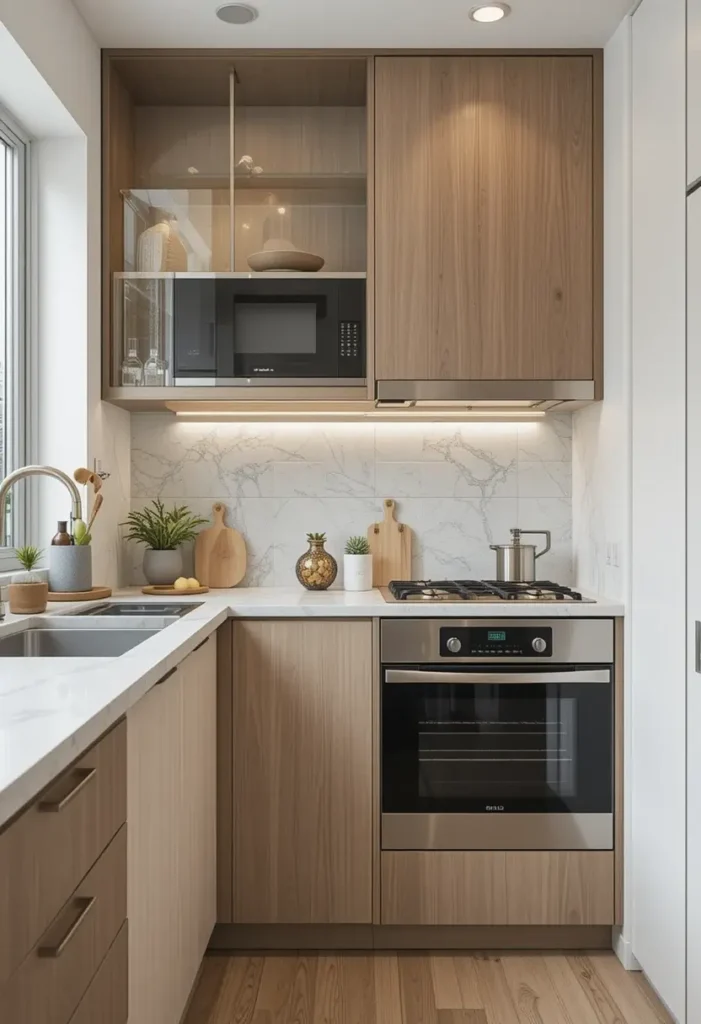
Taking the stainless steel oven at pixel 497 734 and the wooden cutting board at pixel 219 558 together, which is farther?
the wooden cutting board at pixel 219 558

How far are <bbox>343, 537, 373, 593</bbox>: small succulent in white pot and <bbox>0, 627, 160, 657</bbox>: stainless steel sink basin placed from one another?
0.92 meters

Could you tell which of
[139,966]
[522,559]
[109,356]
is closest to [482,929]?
[522,559]

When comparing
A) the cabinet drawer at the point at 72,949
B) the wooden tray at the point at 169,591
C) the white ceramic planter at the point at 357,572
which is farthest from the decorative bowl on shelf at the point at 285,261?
the cabinet drawer at the point at 72,949

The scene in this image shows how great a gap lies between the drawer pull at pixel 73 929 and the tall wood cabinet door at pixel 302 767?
1309mm

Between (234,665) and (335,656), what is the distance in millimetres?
286

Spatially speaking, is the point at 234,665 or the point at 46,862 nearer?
the point at 46,862

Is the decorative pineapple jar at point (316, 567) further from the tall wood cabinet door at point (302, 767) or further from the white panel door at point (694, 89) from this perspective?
the white panel door at point (694, 89)

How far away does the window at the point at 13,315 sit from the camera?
2.63m

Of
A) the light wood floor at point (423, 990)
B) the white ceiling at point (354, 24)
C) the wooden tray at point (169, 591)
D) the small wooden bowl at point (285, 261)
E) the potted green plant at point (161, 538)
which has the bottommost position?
the light wood floor at point (423, 990)

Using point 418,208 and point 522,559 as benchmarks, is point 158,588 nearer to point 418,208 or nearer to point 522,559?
point 522,559

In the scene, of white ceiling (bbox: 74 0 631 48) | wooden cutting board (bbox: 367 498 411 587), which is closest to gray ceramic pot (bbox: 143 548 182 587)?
wooden cutting board (bbox: 367 498 411 587)

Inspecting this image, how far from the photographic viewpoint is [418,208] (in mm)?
2793

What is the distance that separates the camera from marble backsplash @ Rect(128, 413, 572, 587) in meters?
3.18

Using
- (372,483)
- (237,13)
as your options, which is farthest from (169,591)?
(237,13)
